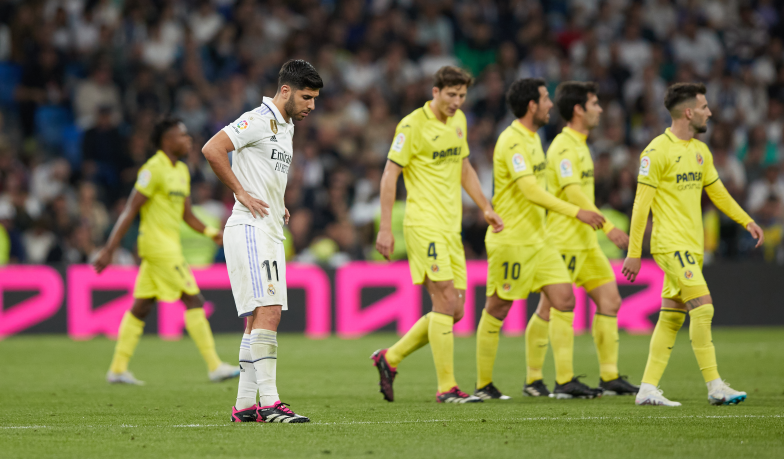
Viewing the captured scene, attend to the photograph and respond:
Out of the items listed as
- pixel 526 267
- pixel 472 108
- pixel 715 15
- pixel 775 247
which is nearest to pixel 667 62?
pixel 715 15

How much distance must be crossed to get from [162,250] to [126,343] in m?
1.00

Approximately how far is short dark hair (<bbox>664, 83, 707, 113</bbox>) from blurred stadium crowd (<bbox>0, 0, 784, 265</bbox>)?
7454 mm

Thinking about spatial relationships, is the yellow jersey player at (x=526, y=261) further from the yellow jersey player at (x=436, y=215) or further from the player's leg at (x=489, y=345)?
the yellow jersey player at (x=436, y=215)

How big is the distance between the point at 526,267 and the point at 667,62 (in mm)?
13950

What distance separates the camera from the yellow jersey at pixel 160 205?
9.34 meters

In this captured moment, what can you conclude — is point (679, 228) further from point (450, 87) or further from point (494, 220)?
point (450, 87)

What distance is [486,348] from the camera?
775 cm

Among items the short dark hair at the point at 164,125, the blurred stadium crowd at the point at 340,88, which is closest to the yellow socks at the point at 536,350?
the short dark hair at the point at 164,125

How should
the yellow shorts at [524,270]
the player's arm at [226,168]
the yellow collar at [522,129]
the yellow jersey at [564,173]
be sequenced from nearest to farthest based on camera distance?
the player's arm at [226,168] → the yellow shorts at [524,270] → the yellow collar at [522,129] → the yellow jersey at [564,173]

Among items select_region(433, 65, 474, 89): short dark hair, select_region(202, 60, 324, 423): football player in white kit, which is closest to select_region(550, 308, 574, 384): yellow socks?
select_region(433, 65, 474, 89): short dark hair

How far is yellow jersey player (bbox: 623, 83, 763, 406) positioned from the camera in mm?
6875

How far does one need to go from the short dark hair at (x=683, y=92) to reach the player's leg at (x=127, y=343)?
17.9ft

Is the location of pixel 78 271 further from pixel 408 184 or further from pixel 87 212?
pixel 408 184

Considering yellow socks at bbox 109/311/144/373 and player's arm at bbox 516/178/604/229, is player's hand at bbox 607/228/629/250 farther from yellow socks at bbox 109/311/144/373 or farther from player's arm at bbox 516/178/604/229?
yellow socks at bbox 109/311/144/373
